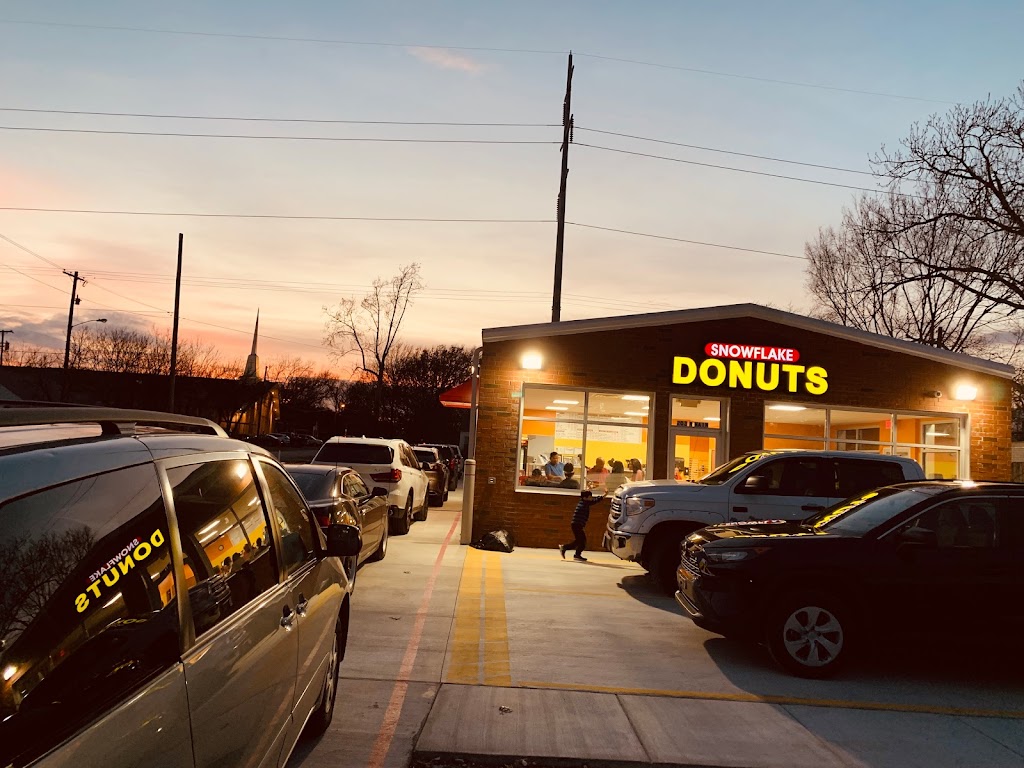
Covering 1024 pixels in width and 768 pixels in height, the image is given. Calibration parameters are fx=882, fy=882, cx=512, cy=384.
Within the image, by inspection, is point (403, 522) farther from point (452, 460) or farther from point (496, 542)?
point (452, 460)

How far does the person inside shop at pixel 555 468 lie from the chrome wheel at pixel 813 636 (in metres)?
9.27

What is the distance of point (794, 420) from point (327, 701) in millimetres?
13853

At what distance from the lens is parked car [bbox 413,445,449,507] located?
2405cm

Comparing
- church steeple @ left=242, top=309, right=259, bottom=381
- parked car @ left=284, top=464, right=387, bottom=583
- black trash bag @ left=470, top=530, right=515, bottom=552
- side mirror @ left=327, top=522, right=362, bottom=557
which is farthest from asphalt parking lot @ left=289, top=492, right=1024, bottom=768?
church steeple @ left=242, top=309, right=259, bottom=381

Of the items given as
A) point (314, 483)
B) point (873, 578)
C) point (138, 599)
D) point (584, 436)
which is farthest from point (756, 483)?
point (138, 599)

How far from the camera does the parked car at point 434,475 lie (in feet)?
78.9

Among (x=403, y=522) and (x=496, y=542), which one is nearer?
(x=496, y=542)

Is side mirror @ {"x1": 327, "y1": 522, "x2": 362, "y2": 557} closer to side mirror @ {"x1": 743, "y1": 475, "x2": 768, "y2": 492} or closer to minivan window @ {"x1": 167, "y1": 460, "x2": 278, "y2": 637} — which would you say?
minivan window @ {"x1": 167, "y1": 460, "x2": 278, "y2": 637}

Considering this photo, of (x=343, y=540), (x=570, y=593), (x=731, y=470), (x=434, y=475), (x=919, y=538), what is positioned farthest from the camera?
(x=434, y=475)

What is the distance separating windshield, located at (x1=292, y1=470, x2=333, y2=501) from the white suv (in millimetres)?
5018

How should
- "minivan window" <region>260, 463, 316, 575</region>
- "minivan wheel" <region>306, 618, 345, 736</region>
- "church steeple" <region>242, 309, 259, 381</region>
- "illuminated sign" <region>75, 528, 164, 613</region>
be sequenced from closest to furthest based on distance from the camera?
1. "illuminated sign" <region>75, 528, 164, 613</region>
2. "minivan window" <region>260, 463, 316, 575</region>
3. "minivan wheel" <region>306, 618, 345, 736</region>
4. "church steeple" <region>242, 309, 259, 381</region>

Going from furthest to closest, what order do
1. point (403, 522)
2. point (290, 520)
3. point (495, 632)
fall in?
point (403, 522), point (495, 632), point (290, 520)

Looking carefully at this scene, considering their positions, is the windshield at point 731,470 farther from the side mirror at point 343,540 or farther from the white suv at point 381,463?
the side mirror at point 343,540

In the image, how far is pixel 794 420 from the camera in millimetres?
17359
